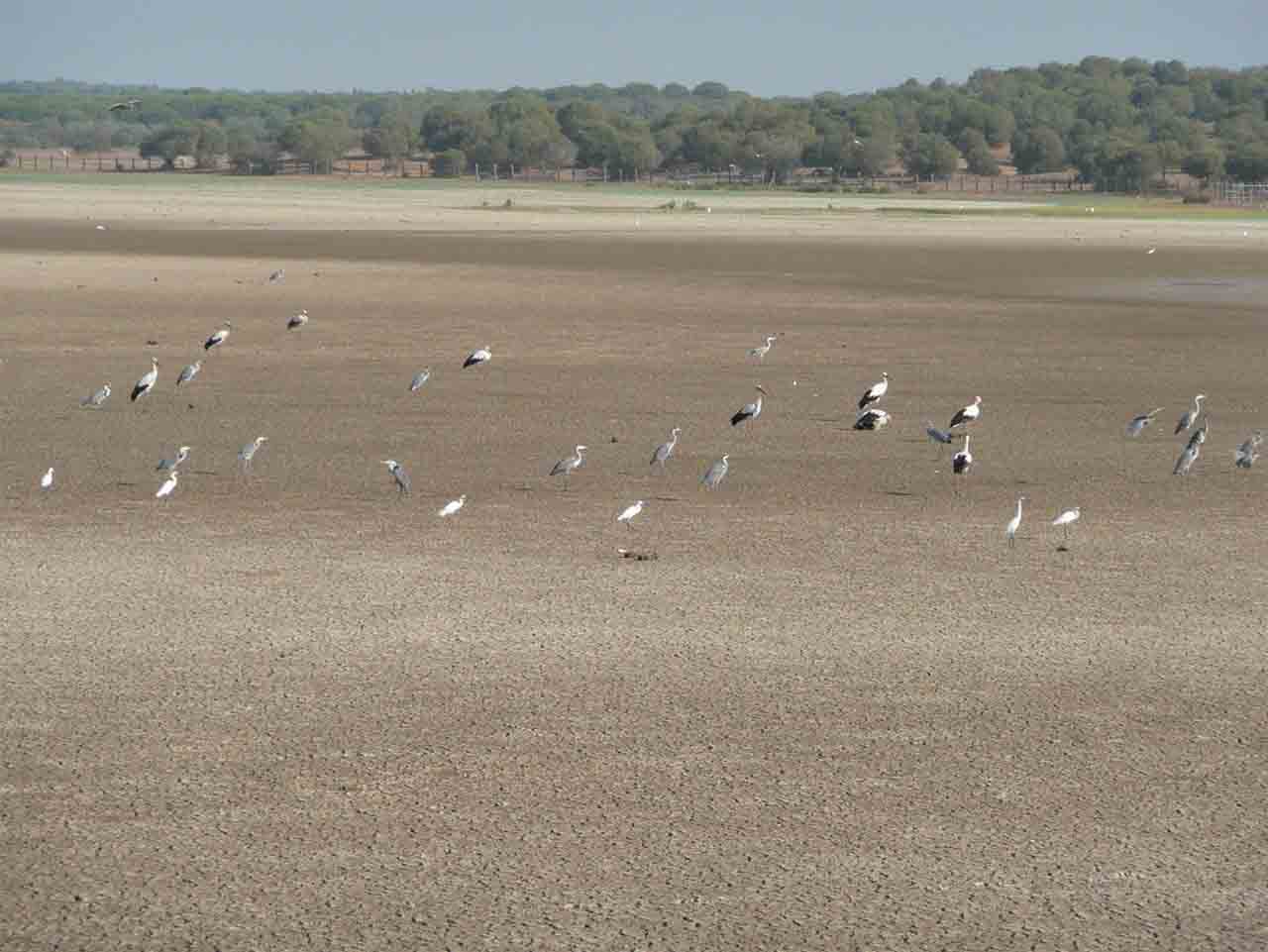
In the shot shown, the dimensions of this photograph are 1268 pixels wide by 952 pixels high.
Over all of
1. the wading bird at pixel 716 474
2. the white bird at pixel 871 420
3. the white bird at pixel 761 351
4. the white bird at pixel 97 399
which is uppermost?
the wading bird at pixel 716 474

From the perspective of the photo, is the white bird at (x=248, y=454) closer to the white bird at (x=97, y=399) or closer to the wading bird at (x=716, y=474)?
the white bird at (x=97, y=399)

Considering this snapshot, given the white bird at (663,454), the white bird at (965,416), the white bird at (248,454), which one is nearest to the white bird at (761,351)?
the white bird at (965,416)

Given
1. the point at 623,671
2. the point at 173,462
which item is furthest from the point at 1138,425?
the point at 623,671

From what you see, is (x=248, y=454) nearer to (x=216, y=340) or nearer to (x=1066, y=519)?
(x=1066, y=519)

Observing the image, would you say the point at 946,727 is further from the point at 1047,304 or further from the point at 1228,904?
the point at 1047,304

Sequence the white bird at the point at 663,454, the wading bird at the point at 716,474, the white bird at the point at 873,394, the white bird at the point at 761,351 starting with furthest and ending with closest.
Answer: the white bird at the point at 761,351
the white bird at the point at 873,394
the white bird at the point at 663,454
the wading bird at the point at 716,474
